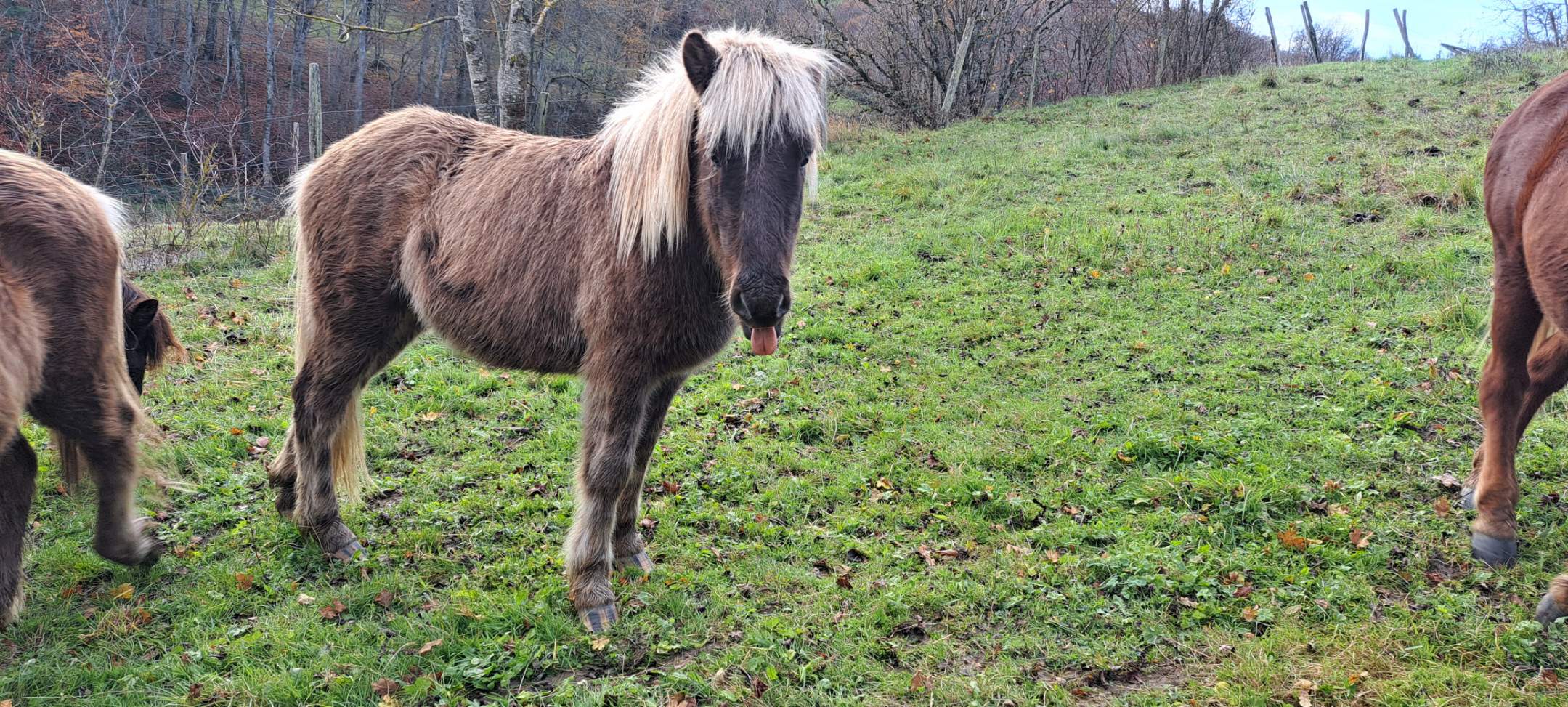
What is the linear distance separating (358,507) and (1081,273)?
668 cm

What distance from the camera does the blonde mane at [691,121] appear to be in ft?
9.36

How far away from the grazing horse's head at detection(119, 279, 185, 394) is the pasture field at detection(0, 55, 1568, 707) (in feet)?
1.74

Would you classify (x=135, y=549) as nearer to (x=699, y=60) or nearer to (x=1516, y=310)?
(x=699, y=60)

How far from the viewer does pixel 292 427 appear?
13.0ft

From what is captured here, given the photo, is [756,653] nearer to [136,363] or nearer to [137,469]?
[137,469]

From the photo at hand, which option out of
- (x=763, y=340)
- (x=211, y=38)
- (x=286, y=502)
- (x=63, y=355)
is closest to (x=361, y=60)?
(x=211, y=38)

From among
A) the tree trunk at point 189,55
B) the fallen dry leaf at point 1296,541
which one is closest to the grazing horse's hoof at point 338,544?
the fallen dry leaf at point 1296,541

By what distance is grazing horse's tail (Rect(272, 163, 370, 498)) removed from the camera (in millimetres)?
3922

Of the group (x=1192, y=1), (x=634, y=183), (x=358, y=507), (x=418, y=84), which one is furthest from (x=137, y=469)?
(x=418, y=84)

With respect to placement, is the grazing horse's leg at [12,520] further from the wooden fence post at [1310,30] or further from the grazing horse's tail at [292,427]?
the wooden fence post at [1310,30]

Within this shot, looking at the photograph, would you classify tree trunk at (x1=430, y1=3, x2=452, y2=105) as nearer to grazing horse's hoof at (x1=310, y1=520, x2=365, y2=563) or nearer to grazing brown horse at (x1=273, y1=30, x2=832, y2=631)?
grazing brown horse at (x1=273, y1=30, x2=832, y2=631)

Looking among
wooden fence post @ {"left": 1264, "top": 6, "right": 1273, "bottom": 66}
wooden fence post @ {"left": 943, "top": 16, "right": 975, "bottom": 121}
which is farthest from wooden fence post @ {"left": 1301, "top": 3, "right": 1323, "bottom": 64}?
wooden fence post @ {"left": 943, "top": 16, "right": 975, "bottom": 121}

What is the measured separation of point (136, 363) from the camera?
4.46m

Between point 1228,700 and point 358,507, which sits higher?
point 1228,700
